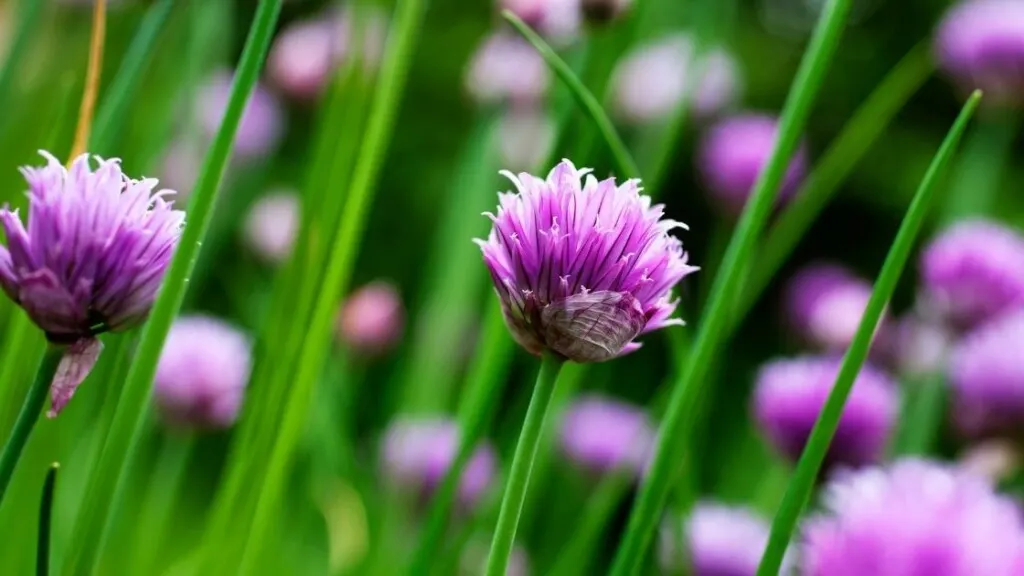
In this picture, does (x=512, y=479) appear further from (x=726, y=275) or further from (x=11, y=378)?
(x=11, y=378)

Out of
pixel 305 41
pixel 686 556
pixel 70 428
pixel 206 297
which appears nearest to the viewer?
pixel 686 556

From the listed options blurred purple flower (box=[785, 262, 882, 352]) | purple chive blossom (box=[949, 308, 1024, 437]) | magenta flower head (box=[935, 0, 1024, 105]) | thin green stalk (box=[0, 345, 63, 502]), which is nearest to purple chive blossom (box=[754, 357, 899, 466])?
purple chive blossom (box=[949, 308, 1024, 437])

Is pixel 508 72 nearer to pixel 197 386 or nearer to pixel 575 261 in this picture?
pixel 197 386

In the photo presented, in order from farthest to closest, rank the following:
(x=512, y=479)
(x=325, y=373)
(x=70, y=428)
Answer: (x=325, y=373) < (x=70, y=428) < (x=512, y=479)

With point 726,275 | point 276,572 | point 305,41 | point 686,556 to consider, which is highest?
point 305,41

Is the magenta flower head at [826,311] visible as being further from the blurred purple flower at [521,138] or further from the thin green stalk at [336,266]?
the thin green stalk at [336,266]

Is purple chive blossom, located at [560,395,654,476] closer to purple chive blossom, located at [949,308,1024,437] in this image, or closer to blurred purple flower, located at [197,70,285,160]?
purple chive blossom, located at [949,308,1024,437]

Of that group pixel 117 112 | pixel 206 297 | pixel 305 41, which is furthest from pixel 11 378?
pixel 206 297
